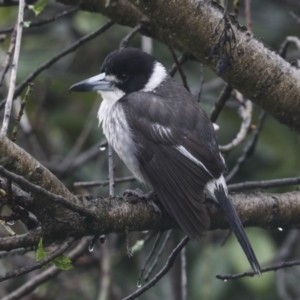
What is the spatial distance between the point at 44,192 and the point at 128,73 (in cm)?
170

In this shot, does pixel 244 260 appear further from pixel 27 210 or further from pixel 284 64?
pixel 27 210

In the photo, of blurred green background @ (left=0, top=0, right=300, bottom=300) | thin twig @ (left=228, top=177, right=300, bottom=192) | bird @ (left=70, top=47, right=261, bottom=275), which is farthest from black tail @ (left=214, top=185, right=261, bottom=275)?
blurred green background @ (left=0, top=0, right=300, bottom=300)

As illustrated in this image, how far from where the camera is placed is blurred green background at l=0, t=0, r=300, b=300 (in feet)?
13.2

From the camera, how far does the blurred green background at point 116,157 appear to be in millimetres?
4031

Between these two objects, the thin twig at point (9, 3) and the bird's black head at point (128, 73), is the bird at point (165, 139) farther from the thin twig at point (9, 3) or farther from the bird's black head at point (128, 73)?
the thin twig at point (9, 3)

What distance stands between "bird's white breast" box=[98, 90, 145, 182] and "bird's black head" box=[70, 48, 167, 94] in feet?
0.18

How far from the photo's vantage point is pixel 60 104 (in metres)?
4.98

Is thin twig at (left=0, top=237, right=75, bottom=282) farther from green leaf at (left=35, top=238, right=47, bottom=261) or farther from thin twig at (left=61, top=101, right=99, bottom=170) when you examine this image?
thin twig at (left=61, top=101, right=99, bottom=170)

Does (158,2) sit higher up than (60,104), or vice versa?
(158,2)

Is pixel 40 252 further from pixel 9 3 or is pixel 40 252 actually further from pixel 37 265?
pixel 9 3

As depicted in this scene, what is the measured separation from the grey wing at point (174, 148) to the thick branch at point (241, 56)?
383 mm

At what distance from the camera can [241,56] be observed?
2445 millimetres

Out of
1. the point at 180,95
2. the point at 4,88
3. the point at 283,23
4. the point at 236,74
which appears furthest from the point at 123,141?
the point at 283,23

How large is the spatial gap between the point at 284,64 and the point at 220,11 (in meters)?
0.36
